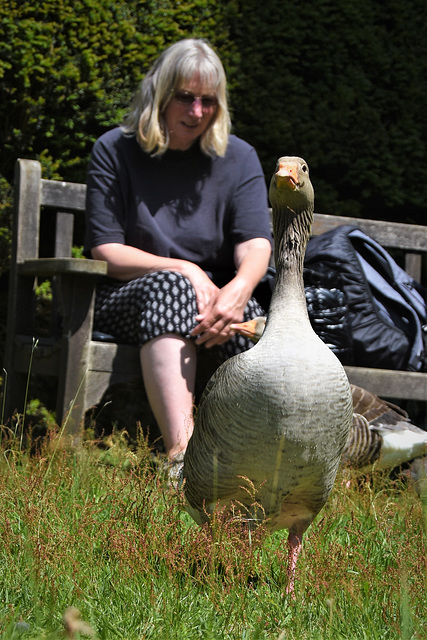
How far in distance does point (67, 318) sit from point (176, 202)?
2.61 ft

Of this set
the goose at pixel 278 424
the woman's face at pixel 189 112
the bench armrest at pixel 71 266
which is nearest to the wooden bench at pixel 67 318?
the bench armrest at pixel 71 266

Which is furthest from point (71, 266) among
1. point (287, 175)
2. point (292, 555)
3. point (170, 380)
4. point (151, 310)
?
point (292, 555)

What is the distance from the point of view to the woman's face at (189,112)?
3.57m

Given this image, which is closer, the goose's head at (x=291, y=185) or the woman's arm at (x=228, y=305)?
the goose's head at (x=291, y=185)

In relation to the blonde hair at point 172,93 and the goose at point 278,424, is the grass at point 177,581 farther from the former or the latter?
the blonde hair at point 172,93

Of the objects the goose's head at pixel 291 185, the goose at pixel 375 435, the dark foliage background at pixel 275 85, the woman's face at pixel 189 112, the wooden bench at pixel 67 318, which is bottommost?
the goose at pixel 375 435

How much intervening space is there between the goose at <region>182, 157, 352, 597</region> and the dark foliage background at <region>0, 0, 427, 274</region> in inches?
99.0

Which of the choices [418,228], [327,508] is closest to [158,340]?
[327,508]

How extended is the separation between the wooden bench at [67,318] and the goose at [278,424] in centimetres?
100

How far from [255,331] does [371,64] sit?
9.51 ft

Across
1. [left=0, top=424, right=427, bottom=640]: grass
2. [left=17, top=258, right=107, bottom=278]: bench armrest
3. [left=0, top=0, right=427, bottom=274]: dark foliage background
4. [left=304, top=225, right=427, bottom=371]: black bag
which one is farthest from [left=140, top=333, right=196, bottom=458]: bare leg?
[left=0, top=0, right=427, bottom=274]: dark foliage background

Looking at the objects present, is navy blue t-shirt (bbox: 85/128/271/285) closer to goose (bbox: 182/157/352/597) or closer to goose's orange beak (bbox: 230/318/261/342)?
goose's orange beak (bbox: 230/318/261/342)

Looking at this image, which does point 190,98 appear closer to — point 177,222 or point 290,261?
point 177,222

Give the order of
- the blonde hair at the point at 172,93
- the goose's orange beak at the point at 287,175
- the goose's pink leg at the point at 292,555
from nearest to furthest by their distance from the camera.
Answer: the goose's pink leg at the point at 292,555, the goose's orange beak at the point at 287,175, the blonde hair at the point at 172,93
